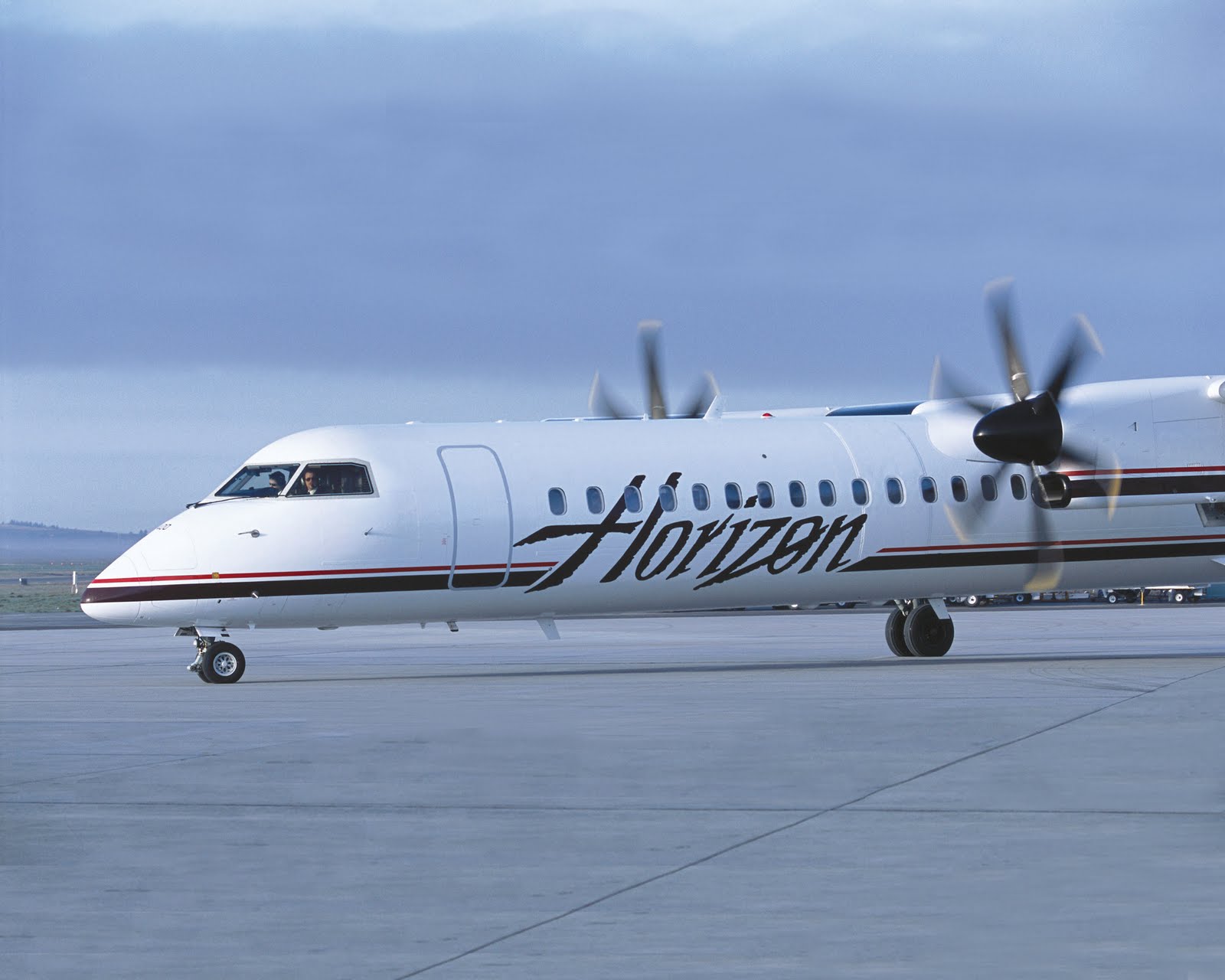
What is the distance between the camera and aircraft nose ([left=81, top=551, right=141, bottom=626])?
2684 cm

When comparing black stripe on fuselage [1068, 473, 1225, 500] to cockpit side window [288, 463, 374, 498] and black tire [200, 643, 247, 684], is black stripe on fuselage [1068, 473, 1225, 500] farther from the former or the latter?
black tire [200, 643, 247, 684]

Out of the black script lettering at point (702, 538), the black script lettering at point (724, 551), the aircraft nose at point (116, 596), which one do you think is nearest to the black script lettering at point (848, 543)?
the black script lettering at point (724, 551)

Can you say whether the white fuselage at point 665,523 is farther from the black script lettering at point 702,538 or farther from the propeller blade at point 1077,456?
the propeller blade at point 1077,456

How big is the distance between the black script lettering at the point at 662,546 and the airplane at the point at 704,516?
0.12ft

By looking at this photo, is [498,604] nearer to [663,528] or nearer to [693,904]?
[663,528]

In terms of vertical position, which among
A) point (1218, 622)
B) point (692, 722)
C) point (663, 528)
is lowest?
point (1218, 622)

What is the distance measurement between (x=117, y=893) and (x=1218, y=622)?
41.8 metres

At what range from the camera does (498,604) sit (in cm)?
2838

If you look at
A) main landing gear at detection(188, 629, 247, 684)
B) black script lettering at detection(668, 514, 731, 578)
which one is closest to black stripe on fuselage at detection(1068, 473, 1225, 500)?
black script lettering at detection(668, 514, 731, 578)

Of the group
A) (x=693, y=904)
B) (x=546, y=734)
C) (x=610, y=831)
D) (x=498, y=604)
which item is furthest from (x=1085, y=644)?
(x=693, y=904)

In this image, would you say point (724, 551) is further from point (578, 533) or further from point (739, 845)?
point (739, 845)

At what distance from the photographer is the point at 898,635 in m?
32.7

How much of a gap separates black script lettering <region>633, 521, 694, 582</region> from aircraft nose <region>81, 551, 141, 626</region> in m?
7.86

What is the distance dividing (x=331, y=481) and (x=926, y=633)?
448 inches
